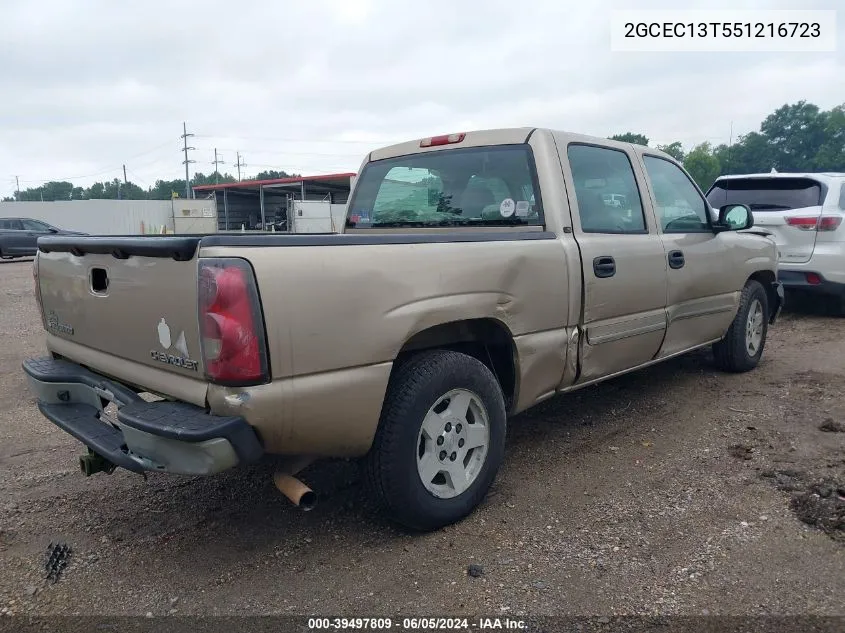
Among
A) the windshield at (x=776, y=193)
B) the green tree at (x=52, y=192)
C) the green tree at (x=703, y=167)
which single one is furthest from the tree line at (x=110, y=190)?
the windshield at (x=776, y=193)

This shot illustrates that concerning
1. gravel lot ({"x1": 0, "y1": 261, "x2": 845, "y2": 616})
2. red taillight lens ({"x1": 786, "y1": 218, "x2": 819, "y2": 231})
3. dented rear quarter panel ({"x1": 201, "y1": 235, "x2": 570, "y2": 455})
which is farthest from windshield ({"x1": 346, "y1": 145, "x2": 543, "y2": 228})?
red taillight lens ({"x1": 786, "y1": 218, "x2": 819, "y2": 231})

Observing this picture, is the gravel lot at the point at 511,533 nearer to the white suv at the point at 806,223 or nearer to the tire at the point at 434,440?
the tire at the point at 434,440

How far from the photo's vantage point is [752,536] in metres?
2.88

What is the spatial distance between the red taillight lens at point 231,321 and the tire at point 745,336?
14.1 feet

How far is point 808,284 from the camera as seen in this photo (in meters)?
7.69

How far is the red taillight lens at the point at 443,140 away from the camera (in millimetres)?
4012

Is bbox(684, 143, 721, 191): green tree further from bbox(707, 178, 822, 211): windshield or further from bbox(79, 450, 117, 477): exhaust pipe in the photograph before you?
bbox(79, 450, 117, 477): exhaust pipe

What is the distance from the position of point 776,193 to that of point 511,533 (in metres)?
6.86

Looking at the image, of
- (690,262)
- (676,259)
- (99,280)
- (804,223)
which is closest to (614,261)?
(676,259)

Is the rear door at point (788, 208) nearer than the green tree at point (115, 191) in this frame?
Yes

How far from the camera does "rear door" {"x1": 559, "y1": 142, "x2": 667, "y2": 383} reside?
11.9 feet

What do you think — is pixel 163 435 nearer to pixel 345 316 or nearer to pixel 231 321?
pixel 231 321

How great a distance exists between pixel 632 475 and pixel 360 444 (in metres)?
1.73

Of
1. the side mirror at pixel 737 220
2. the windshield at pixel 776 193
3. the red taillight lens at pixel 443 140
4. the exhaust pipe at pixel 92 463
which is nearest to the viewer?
the exhaust pipe at pixel 92 463
